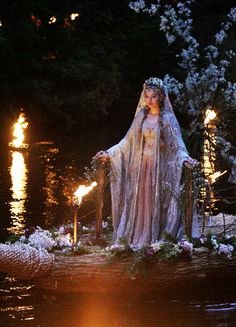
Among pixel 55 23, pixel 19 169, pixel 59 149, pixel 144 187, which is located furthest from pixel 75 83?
pixel 144 187

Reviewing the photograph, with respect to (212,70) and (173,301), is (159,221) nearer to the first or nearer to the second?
(173,301)

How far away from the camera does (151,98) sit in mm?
9016

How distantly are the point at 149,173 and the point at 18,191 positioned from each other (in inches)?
300

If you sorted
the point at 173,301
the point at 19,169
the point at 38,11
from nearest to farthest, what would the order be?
the point at 173,301 → the point at 19,169 → the point at 38,11

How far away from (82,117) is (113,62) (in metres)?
2.76

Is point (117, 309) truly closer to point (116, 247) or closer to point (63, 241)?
point (116, 247)

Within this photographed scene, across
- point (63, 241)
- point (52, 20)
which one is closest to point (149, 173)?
point (63, 241)

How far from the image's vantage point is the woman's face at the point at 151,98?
8.98 m

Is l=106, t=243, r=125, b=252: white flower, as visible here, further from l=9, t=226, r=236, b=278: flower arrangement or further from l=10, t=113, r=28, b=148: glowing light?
l=10, t=113, r=28, b=148: glowing light

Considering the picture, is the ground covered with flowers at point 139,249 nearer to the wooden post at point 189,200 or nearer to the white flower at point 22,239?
the white flower at point 22,239

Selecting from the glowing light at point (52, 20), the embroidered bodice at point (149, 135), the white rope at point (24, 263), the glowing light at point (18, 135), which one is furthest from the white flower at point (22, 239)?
the glowing light at point (52, 20)

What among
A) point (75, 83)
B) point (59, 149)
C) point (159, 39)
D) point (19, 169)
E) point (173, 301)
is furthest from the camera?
point (159, 39)

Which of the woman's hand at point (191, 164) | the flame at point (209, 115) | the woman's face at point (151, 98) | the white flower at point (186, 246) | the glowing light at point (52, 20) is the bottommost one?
the white flower at point (186, 246)

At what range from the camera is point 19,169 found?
64.2ft
